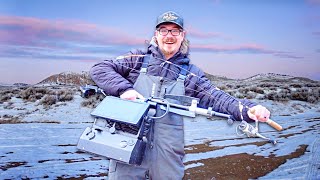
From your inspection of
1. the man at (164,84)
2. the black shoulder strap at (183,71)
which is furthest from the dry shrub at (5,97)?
the black shoulder strap at (183,71)

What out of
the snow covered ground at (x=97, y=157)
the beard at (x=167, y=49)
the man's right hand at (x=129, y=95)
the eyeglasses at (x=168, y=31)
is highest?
the eyeglasses at (x=168, y=31)

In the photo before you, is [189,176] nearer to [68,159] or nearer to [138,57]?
[68,159]

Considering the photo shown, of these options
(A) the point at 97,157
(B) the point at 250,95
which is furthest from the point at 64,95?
(B) the point at 250,95

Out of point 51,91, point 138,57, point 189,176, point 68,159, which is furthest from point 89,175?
point 138,57

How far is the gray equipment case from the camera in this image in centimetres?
133

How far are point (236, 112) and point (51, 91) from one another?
9.16 ft

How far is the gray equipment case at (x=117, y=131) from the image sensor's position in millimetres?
1331

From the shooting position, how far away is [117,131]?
1381mm

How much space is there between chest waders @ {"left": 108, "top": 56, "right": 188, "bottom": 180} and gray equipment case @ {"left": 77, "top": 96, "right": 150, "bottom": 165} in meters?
0.18

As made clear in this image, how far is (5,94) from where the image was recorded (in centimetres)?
400

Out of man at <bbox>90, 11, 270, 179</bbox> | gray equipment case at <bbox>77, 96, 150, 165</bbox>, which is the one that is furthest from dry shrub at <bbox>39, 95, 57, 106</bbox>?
gray equipment case at <bbox>77, 96, 150, 165</bbox>

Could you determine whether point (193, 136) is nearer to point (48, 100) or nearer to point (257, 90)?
point (257, 90)

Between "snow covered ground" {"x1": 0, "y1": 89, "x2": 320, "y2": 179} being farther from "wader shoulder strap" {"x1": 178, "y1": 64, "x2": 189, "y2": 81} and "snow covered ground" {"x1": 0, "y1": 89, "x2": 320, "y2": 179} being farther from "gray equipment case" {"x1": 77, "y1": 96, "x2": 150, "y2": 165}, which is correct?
"gray equipment case" {"x1": 77, "y1": 96, "x2": 150, "y2": 165}

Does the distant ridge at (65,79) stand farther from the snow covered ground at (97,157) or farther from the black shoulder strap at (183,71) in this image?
the black shoulder strap at (183,71)
